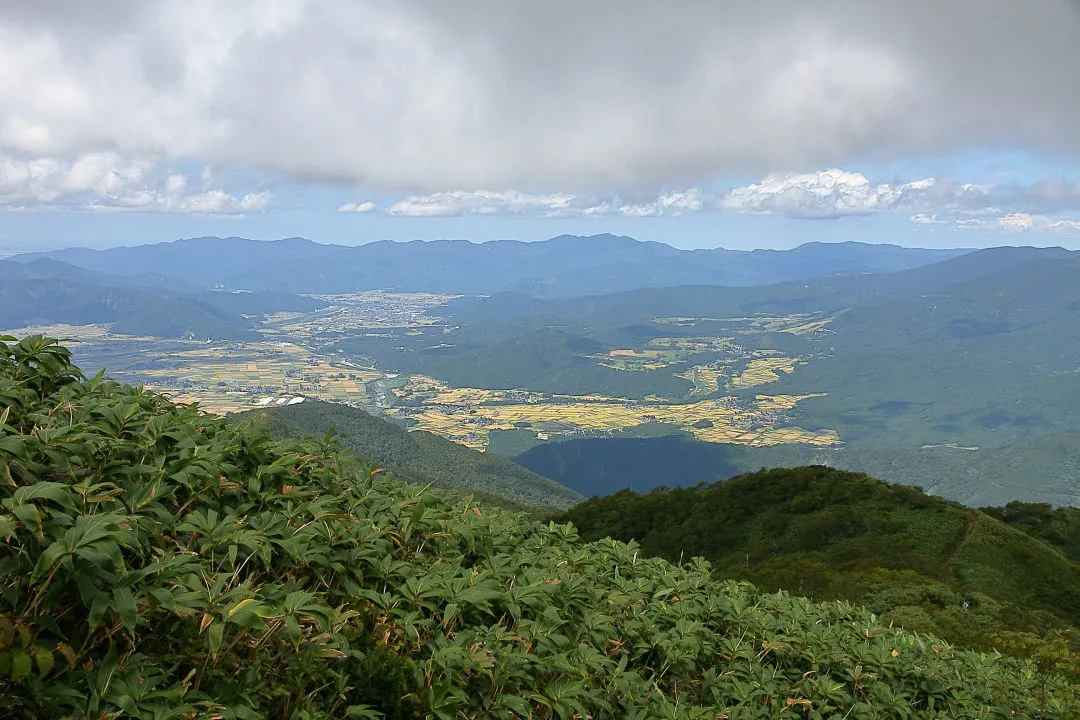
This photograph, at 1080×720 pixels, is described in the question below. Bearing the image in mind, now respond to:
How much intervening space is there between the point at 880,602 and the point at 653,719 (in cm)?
2594

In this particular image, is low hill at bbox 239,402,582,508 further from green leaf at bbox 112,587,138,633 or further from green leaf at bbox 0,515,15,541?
green leaf at bbox 0,515,15,541

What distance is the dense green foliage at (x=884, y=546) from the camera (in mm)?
26484

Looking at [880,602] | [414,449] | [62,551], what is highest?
[62,551]

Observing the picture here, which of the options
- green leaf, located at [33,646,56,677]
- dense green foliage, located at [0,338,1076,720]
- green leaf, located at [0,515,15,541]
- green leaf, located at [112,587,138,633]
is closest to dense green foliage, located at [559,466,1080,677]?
dense green foliage, located at [0,338,1076,720]

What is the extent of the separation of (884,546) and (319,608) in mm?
55829

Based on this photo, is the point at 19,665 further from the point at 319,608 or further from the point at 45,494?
the point at 319,608

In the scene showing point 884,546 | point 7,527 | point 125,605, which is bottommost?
point 884,546

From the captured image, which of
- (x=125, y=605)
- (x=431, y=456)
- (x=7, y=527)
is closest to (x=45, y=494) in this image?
(x=7, y=527)

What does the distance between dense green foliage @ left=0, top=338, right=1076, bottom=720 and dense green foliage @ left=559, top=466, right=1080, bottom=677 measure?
11953mm

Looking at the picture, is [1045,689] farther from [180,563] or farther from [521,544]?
[180,563]

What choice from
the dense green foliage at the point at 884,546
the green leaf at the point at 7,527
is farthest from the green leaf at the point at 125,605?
the dense green foliage at the point at 884,546

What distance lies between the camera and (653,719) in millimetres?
5359

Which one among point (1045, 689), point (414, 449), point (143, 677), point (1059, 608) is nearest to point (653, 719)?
point (143, 677)

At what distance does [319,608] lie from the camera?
13.2 ft
